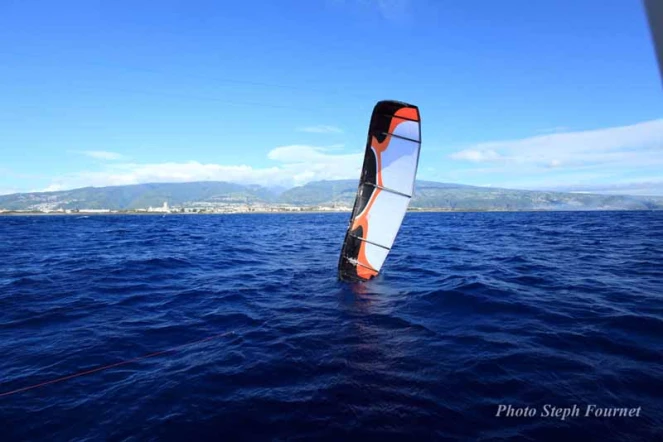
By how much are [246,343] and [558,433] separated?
5454mm

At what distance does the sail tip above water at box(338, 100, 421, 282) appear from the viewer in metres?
11.3

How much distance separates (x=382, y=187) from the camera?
1209 cm

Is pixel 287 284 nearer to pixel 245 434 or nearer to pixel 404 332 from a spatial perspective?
pixel 404 332

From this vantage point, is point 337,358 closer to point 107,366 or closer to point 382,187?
point 107,366

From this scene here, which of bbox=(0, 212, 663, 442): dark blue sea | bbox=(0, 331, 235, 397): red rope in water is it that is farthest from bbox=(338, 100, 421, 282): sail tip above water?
bbox=(0, 331, 235, 397): red rope in water

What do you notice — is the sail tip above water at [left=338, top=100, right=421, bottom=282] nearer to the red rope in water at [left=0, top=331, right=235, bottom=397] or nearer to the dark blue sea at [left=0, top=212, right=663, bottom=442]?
the dark blue sea at [left=0, top=212, right=663, bottom=442]

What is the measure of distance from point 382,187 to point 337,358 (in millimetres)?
7320

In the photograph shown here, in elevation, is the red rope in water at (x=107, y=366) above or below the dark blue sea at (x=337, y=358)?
below

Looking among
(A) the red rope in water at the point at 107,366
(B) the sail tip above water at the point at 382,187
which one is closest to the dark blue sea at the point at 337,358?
(A) the red rope in water at the point at 107,366

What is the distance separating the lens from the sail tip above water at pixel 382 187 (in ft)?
37.0

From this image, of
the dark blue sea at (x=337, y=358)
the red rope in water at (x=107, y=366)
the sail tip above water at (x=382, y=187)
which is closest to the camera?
the dark blue sea at (x=337, y=358)

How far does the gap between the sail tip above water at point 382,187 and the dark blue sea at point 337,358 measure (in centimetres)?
129

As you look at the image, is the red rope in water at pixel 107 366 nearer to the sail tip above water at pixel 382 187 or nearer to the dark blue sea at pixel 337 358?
the dark blue sea at pixel 337 358

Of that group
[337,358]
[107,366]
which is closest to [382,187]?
[337,358]
